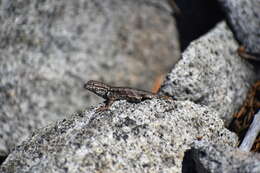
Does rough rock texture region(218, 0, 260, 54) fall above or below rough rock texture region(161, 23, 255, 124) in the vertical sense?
above

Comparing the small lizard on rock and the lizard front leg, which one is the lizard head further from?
the lizard front leg

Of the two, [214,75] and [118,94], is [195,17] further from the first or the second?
[118,94]

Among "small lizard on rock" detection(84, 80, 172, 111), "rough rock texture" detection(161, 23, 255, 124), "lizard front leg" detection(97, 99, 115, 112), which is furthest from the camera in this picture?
"rough rock texture" detection(161, 23, 255, 124)

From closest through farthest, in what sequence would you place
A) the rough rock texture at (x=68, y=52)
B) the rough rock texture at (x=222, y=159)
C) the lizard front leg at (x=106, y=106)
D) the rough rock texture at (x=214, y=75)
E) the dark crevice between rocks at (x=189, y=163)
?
the rough rock texture at (x=222, y=159), the dark crevice between rocks at (x=189, y=163), the lizard front leg at (x=106, y=106), the rough rock texture at (x=214, y=75), the rough rock texture at (x=68, y=52)

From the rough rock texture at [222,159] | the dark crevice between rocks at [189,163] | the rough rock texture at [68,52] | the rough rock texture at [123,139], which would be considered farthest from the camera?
the rough rock texture at [68,52]

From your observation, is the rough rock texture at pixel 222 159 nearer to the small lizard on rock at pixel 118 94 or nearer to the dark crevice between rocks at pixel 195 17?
the small lizard on rock at pixel 118 94

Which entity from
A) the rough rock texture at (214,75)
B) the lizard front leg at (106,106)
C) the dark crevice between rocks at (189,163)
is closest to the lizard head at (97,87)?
the lizard front leg at (106,106)

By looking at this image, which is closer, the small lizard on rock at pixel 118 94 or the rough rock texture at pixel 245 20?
the small lizard on rock at pixel 118 94

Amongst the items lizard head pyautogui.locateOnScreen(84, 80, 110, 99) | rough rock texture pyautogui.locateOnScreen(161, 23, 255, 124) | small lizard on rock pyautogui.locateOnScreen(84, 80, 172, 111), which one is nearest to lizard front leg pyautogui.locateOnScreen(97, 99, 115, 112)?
small lizard on rock pyautogui.locateOnScreen(84, 80, 172, 111)
